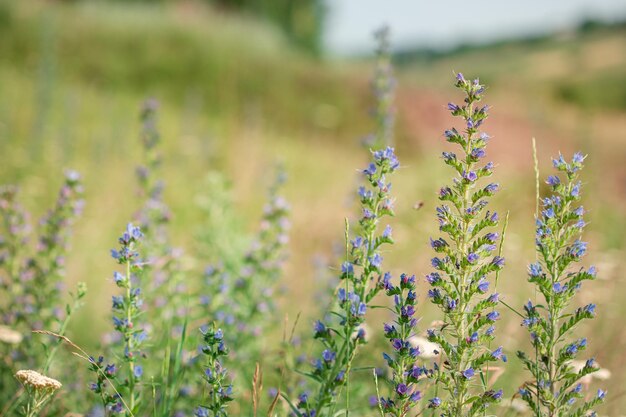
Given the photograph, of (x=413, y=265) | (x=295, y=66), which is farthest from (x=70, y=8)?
(x=413, y=265)

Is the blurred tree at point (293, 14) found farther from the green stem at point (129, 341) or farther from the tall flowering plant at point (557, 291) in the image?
the tall flowering plant at point (557, 291)

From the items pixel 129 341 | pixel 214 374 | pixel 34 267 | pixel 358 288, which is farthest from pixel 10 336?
pixel 358 288

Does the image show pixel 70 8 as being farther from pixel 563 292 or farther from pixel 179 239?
pixel 563 292

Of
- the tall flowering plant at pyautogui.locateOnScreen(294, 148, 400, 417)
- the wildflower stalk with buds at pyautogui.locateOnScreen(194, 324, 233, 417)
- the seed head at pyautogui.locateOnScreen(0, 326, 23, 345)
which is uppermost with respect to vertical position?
the tall flowering plant at pyautogui.locateOnScreen(294, 148, 400, 417)

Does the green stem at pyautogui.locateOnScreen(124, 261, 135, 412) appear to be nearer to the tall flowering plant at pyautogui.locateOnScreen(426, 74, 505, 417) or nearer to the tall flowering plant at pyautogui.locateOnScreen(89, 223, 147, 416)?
the tall flowering plant at pyautogui.locateOnScreen(89, 223, 147, 416)

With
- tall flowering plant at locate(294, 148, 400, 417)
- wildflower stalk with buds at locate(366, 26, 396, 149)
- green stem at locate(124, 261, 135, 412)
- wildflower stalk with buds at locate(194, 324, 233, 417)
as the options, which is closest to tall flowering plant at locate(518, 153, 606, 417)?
tall flowering plant at locate(294, 148, 400, 417)

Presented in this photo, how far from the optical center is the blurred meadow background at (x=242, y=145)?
15.7 feet

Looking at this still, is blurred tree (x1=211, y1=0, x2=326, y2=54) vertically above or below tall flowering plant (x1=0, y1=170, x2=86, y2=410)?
above

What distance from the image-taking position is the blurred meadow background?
15.7 feet

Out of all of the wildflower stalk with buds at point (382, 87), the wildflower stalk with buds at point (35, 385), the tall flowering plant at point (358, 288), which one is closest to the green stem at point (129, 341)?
the wildflower stalk with buds at point (35, 385)

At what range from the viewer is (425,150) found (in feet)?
45.5

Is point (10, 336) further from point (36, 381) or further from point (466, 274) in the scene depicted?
point (466, 274)

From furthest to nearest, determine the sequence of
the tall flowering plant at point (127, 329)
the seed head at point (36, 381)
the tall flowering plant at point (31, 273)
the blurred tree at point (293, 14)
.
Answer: the blurred tree at point (293, 14) < the tall flowering plant at point (31, 273) < the tall flowering plant at point (127, 329) < the seed head at point (36, 381)

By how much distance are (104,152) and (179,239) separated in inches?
92.6
